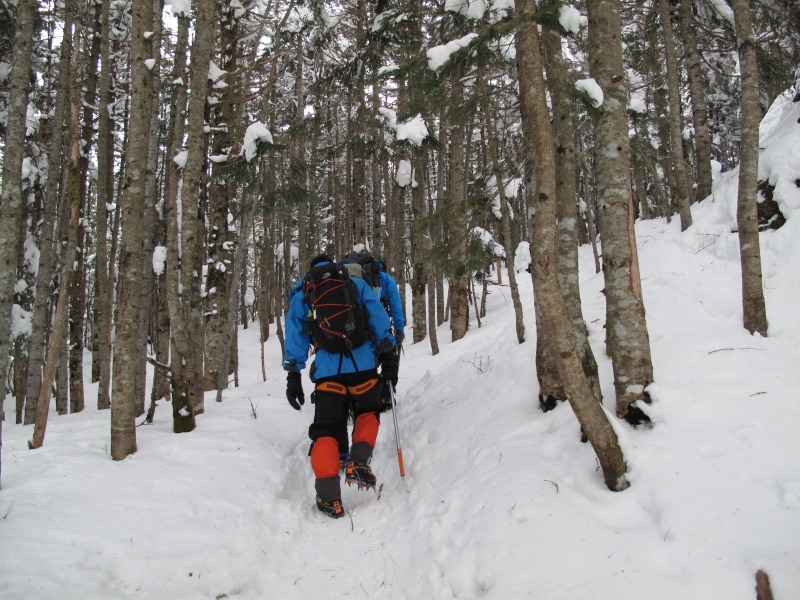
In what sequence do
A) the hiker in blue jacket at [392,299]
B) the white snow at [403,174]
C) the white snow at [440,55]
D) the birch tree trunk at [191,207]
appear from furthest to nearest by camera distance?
the white snow at [403,174] < the hiker in blue jacket at [392,299] < the birch tree trunk at [191,207] < the white snow at [440,55]

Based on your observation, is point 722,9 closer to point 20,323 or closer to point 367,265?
point 367,265

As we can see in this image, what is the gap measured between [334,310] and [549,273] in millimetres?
2324

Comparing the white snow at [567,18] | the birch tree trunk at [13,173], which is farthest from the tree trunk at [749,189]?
the birch tree trunk at [13,173]

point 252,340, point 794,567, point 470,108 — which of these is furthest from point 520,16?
point 252,340

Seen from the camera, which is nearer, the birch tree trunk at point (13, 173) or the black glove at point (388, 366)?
the birch tree trunk at point (13, 173)

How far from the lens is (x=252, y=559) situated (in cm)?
337

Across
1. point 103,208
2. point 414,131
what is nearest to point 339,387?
point 414,131

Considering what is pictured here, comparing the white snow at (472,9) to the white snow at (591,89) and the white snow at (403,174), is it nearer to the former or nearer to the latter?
the white snow at (591,89)

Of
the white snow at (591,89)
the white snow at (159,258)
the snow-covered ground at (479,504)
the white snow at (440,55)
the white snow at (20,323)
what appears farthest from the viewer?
the white snow at (159,258)

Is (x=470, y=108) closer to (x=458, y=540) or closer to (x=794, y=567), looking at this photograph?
(x=458, y=540)

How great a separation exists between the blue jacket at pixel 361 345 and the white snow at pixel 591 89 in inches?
110

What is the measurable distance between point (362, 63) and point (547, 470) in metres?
8.66

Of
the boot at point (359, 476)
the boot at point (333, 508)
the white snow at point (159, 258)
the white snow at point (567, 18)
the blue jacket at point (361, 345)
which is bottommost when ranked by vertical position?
the boot at point (333, 508)

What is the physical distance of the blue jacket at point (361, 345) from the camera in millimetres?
4785
